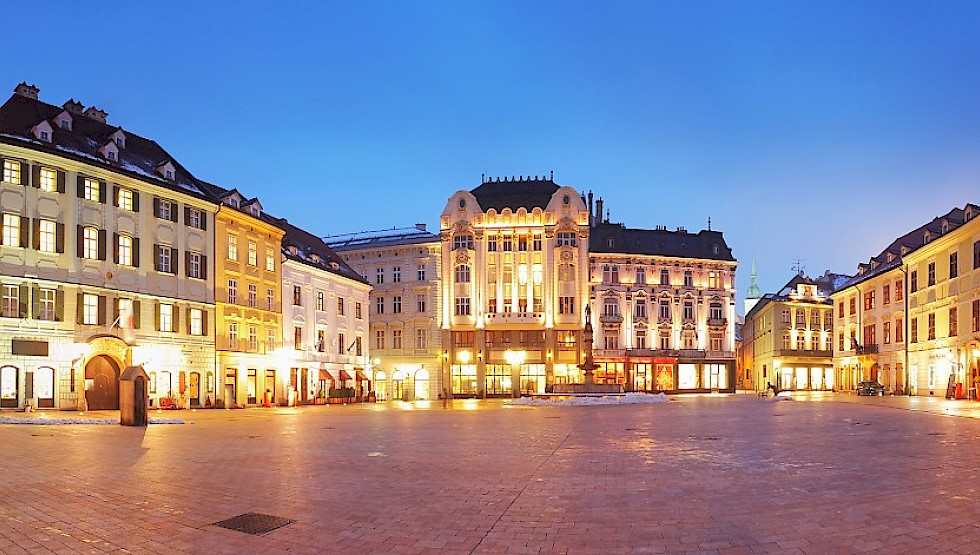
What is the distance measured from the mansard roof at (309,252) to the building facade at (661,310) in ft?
84.0

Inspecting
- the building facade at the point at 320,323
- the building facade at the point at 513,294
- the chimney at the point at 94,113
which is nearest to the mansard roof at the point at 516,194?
the building facade at the point at 513,294

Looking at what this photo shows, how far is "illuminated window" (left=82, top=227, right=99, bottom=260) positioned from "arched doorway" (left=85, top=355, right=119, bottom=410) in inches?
207

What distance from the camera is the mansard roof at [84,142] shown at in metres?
38.7

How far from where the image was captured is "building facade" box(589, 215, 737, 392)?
79.3 metres

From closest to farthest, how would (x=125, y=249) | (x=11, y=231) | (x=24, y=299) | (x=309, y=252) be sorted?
(x=11, y=231) → (x=24, y=299) → (x=125, y=249) → (x=309, y=252)

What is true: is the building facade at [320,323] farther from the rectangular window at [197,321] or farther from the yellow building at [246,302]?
the rectangular window at [197,321]

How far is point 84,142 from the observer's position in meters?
41.9

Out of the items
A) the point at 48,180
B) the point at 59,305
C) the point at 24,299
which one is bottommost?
the point at 59,305

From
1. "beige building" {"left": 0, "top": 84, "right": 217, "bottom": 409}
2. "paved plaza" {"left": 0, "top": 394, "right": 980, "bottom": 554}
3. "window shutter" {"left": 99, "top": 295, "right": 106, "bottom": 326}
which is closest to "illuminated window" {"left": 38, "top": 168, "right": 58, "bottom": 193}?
"beige building" {"left": 0, "top": 84, "right": 217, "bottom": 409}

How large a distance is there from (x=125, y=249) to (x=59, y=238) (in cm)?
418

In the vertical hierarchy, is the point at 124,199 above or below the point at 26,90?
below

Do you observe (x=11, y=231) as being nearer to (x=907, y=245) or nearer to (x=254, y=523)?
(x=254, y=523)

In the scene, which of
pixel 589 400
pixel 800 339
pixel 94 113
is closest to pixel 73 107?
pixel 94 113

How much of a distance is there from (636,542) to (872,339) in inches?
2861
